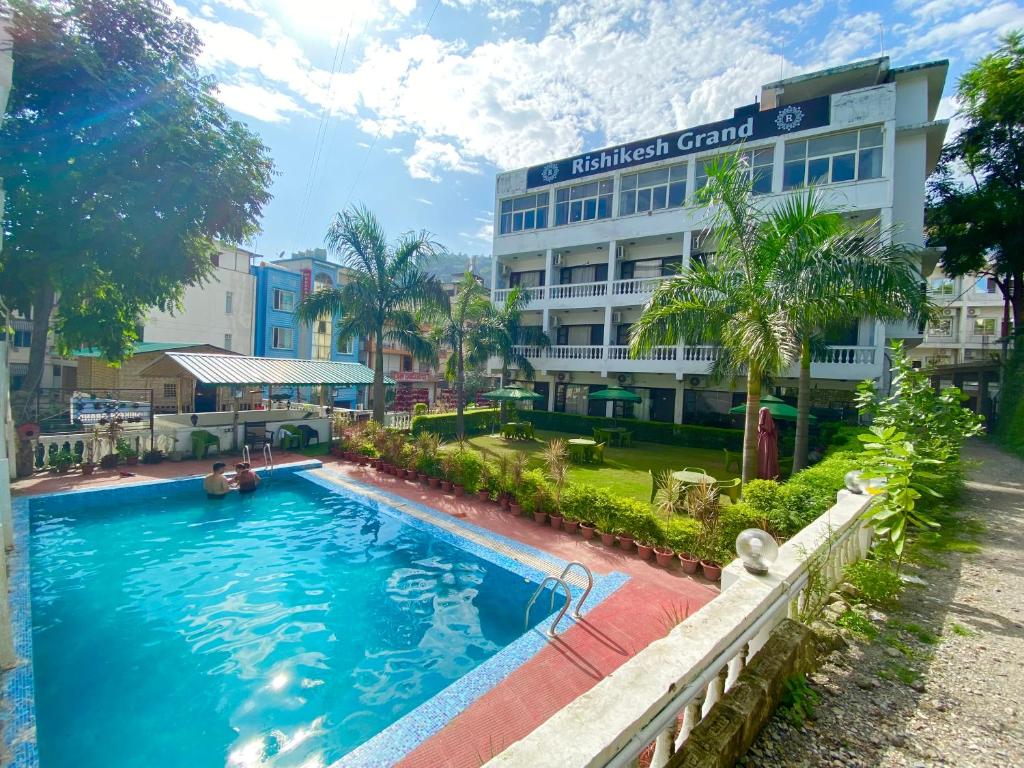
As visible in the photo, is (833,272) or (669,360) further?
→ (669,360)

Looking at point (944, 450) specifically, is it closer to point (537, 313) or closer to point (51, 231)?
point (51, 231)

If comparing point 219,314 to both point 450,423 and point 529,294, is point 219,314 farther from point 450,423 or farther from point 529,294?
point 529,294

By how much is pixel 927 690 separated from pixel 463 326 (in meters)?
19.6

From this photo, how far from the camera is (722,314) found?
10.4 meters

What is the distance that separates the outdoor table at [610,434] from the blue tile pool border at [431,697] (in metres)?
9.49

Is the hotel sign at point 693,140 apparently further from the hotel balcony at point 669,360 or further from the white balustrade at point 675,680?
the white balustrade at point 675,680

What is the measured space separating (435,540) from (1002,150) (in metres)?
31.4

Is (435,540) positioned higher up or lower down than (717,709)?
lower down

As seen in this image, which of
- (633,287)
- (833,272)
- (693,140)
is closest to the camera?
(833,272)

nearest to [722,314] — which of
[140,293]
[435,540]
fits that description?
[435,540]

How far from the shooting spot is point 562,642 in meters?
5.88

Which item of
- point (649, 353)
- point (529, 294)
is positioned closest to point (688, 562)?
point (649, 353)

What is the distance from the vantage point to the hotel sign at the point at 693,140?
1841cm

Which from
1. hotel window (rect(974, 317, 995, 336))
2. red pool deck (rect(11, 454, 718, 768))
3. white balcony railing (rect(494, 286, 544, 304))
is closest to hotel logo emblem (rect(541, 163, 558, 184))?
white balcony railing (rect(494, 286, 544, 304))
